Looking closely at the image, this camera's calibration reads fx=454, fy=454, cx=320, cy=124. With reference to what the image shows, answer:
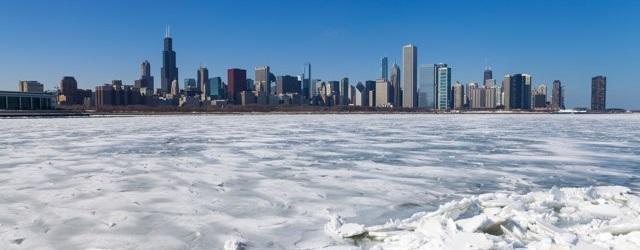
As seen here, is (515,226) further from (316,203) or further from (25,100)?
(25,100)

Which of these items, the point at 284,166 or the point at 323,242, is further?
the point at 284,166

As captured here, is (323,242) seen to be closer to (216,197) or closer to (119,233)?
(119,233)

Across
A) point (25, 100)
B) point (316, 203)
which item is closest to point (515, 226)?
point (316, 203)

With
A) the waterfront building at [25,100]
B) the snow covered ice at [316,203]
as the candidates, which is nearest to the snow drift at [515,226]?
the snow covered ice at [316,203]

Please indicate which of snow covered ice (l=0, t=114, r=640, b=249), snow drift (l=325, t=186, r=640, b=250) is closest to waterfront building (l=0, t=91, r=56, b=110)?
snow covered ice (l=0, t=114, r=640, b=249)

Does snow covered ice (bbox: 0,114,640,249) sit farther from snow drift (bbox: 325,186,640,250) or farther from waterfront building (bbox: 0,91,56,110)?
waterfront building (bbox: 0,91,56,110)

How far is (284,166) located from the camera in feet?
32.7

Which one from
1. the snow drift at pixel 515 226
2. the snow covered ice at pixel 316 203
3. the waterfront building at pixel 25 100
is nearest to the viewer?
the snow drift at pixel 515 226

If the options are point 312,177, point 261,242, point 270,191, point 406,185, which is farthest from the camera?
point 312,177

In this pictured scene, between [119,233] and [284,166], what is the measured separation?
17.6 feet

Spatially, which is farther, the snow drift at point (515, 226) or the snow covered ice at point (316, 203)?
the snow covered ice at point (316, 203)

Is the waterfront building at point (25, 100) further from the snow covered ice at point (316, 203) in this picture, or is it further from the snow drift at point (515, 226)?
the snow drift at point (515, 226)

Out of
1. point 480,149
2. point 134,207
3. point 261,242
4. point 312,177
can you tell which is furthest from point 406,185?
point 480,149

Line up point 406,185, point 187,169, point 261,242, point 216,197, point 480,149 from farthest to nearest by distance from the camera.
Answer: point 480,149 < point 187,169 < point 406,185 < point 216,197 < point 261,242
